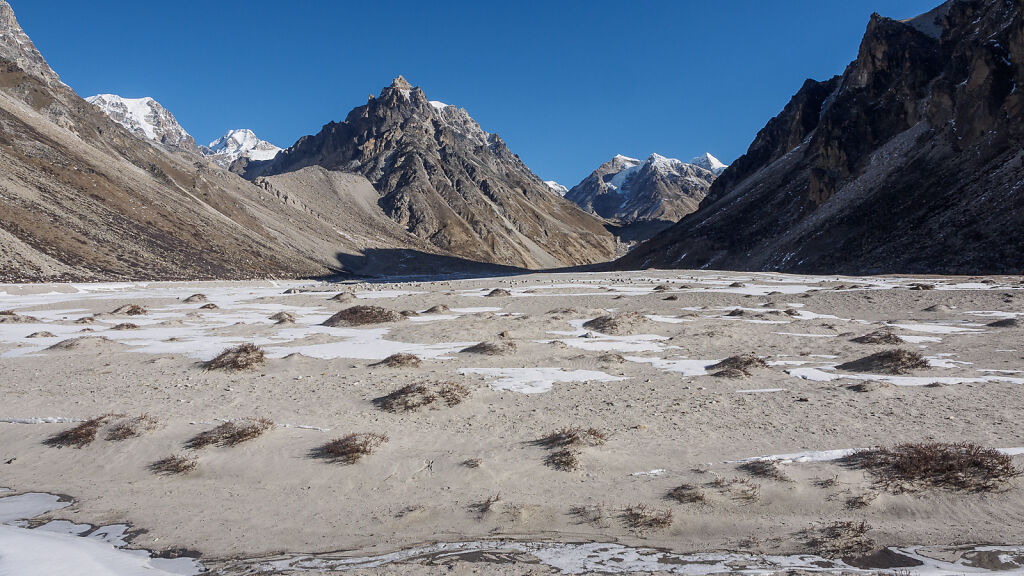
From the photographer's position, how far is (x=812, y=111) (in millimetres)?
100750

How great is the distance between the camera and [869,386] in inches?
436

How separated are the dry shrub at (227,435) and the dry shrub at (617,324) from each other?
12103mm

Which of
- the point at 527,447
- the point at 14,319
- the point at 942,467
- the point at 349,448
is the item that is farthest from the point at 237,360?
the point at 14,319

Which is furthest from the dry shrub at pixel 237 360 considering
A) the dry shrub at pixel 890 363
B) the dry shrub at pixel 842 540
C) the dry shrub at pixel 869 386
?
the dry shrub at pixel 890 363

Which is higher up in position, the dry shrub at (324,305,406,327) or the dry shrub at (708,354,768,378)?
the dry shrub at (324,305,406,327)

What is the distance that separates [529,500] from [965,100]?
71155 millimetres

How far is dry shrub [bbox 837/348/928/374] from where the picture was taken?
488 inches

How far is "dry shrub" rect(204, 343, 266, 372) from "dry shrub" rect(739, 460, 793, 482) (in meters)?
11.8

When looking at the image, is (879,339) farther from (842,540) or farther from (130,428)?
(130,428)

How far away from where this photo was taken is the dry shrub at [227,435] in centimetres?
909

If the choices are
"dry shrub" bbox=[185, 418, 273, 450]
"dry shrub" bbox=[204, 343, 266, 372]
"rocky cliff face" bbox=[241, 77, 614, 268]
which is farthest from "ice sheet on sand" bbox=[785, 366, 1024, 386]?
"rocky cliff face" bbox=[241, 77, 614, 268]

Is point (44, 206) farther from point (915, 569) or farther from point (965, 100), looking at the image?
point (965, 100)

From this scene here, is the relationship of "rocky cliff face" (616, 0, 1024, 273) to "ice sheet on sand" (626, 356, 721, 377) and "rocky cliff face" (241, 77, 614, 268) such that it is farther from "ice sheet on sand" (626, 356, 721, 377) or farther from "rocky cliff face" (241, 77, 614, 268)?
"rocky cliff face" (241, 77, 614, 268)

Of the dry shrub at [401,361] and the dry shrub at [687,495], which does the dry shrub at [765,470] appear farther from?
the dry shrub at [401,361]
